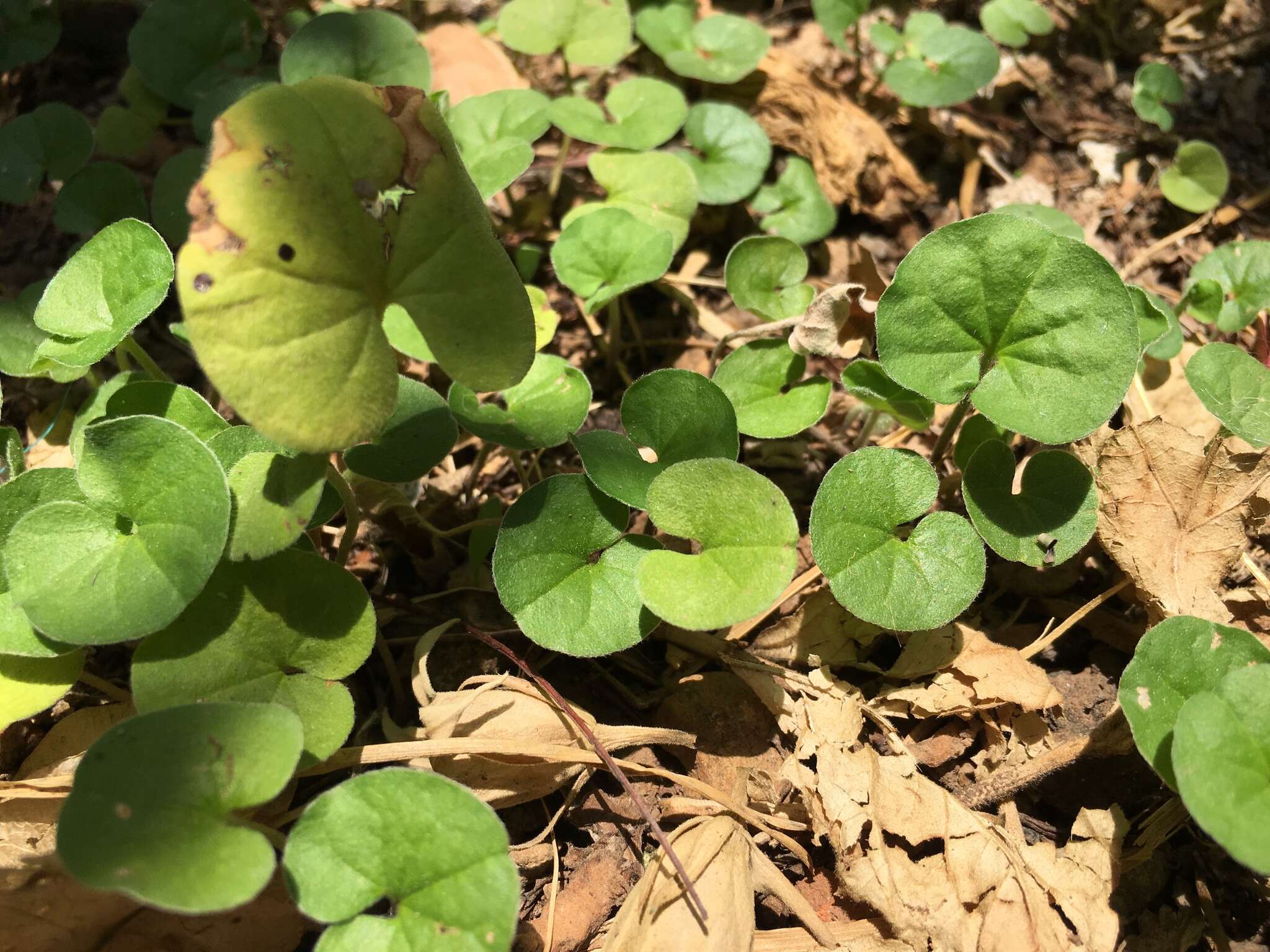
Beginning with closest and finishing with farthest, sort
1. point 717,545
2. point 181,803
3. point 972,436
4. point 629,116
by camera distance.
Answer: point 181,803 → point 717,545 → point 972,436 → point 629,116

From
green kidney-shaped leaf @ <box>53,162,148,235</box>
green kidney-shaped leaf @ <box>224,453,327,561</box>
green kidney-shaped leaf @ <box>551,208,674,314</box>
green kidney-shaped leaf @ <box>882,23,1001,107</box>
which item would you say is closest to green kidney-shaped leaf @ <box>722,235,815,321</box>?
green kidney-shaped leaf @ <box>551,208,674,314</box>

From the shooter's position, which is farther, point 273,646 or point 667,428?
point 667,428

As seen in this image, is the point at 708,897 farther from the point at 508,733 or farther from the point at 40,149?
the point at 40,149

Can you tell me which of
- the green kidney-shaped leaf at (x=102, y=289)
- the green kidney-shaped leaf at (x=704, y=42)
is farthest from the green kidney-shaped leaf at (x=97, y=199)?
the green kidney-shaped leaf at (x=704, y=42)

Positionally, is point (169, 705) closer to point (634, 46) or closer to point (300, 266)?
point (300, 266)

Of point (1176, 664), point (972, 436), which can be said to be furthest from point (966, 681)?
point (972, 436)

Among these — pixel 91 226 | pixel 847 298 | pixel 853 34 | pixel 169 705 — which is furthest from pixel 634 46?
pixel 169 705

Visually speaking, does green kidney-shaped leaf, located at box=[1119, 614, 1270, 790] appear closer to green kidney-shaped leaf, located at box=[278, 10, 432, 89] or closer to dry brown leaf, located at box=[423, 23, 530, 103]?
green kidney-shaped leaf, located at box=[278, 10, 432, 89]
